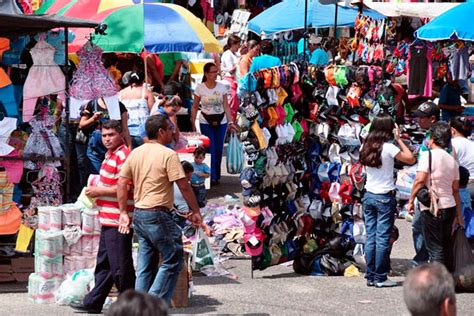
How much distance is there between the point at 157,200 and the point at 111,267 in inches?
37.8

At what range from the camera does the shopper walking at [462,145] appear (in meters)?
12.3

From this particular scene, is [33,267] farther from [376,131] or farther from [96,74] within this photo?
[376,131]

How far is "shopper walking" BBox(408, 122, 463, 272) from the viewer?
36.7ft

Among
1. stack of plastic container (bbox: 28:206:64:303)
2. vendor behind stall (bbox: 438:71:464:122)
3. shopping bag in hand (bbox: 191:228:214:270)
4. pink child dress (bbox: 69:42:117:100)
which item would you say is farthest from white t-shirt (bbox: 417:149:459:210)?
vendor behind stall (bbox: 438:71:464:122)

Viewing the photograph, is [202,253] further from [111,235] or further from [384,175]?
[111,235]

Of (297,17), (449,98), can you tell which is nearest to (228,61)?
(297,17)

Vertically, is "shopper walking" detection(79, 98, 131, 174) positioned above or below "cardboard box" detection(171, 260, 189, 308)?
above

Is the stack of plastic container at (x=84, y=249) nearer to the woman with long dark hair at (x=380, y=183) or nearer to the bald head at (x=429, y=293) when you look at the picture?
the woman with long dark hair at (x=380, y=183)

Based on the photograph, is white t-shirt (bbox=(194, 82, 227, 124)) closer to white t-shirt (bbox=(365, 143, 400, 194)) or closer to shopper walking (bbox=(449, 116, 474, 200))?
shopper walking (bbox=(449, 116, 474, 200))

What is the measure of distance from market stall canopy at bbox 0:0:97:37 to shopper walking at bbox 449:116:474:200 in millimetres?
3932

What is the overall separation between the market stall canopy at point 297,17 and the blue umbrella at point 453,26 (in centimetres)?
510

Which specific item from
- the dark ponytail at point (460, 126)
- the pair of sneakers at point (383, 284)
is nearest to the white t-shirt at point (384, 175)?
the pair of sneakers at point (383, 284)

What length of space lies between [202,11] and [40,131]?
1100cm

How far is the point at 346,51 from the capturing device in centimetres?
1797
